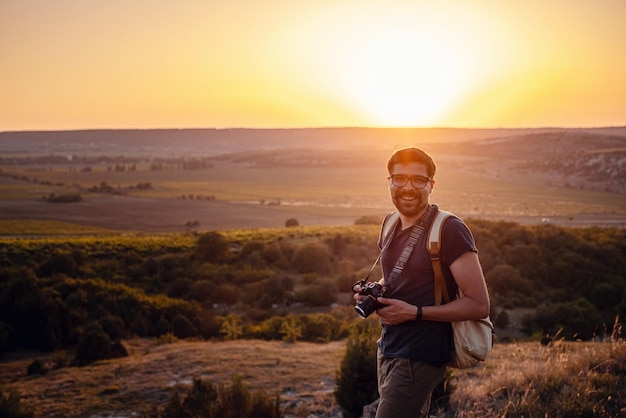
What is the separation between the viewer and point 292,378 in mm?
10477

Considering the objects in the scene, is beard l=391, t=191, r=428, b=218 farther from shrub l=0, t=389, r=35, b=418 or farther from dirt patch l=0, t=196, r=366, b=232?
dirt patch l=0, t=196, r=366, b=232

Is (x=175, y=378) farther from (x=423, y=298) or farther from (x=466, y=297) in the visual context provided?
(x=466, y=297)

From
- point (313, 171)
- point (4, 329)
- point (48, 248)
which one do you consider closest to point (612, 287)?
point (4, 329)

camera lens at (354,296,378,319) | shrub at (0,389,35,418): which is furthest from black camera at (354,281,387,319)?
shrub at (0,389,35,418)

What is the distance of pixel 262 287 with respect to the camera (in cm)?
2642

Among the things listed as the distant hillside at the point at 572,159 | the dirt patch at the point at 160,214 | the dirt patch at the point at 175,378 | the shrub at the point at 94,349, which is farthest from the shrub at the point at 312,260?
the dirt patch at the point at 160,214

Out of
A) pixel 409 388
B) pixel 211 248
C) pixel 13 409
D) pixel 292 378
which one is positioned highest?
pixel 409 388

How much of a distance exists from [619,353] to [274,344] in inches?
390

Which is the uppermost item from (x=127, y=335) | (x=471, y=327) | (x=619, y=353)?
(x=471, y=327)

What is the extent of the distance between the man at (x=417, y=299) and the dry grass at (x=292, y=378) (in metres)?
1.82

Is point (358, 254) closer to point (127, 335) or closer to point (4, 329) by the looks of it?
point (127, 335)

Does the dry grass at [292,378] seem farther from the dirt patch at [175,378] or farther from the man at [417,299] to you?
the man at [417,299]

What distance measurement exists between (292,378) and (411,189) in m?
8.21

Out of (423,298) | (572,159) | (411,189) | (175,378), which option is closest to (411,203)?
(411,189)
